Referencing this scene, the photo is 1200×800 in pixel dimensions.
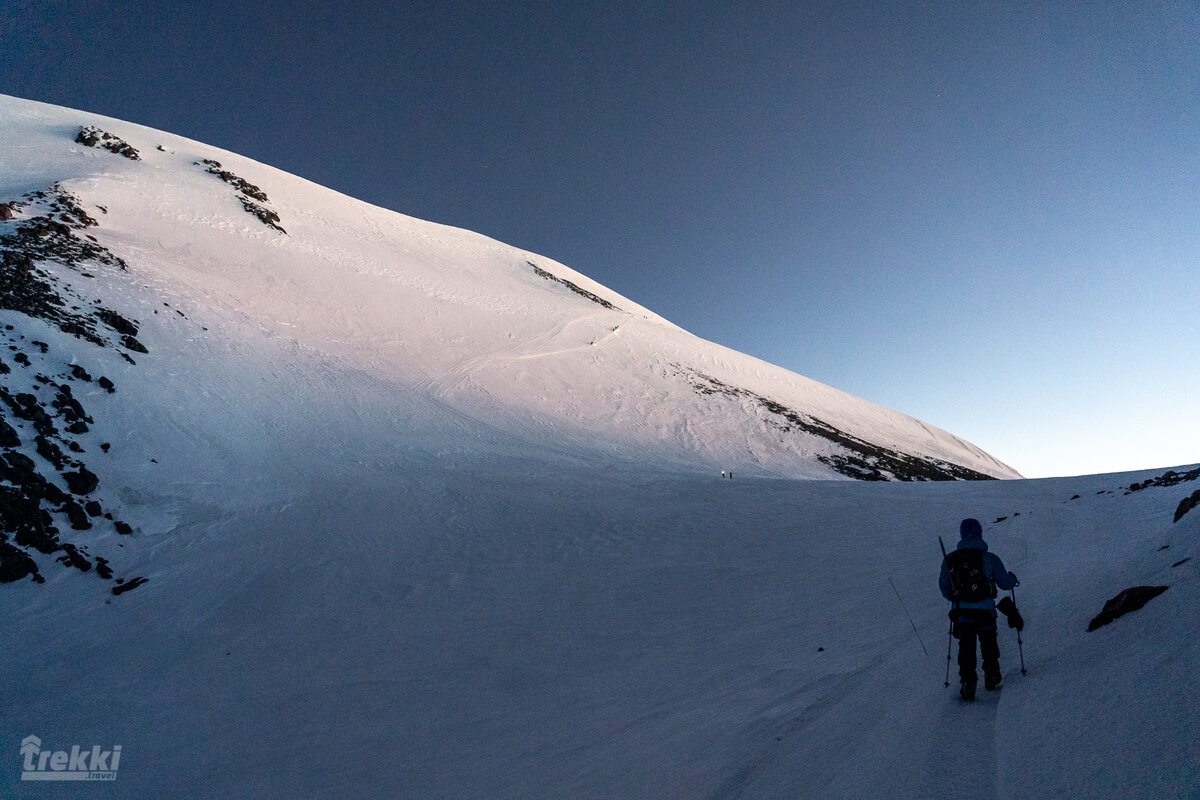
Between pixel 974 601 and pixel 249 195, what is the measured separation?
1886 inches

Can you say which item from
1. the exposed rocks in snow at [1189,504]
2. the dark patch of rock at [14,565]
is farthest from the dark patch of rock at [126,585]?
the exposed rocks in snow at [1189,504]

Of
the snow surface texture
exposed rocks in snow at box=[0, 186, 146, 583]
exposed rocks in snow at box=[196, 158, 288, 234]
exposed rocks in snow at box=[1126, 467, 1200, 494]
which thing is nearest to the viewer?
the snow surface texture

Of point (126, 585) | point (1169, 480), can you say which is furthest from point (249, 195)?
point (1169, 480)

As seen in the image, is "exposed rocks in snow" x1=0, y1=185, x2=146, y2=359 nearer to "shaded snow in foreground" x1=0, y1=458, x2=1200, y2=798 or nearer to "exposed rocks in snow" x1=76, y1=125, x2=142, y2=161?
"shaded snow in foreground" x1=0, y1=458, x2=1200, y2=798

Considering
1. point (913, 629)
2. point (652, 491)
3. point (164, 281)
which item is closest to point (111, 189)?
point (164, 281)

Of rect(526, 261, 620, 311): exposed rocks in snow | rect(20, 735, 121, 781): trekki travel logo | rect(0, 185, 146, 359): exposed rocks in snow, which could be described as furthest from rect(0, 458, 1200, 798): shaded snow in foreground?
rect(526, 261, 620, 311): exposed rocks in snow

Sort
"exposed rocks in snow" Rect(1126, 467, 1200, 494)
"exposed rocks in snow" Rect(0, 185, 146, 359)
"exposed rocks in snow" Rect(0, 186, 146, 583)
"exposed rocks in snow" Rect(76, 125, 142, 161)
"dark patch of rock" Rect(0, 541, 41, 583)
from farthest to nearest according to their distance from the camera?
1. "exposed rocks in snow" Rect(76, 125, 142, 161)
2. "exposed rocks in snow" Rect(0, 185, 146, 359)
3. "exposed rocks in snow" Rect(1126, 467, 1200, 494)
4. "exposed rocks in snow" Rect(0, 186, 146, 583)
5. "dark patch of rock" Rect(0, 541, 41, 583)

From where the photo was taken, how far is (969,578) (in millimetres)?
4418

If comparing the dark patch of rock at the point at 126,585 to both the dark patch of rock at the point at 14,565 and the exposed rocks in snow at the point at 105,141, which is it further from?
the exposed rocks in snow at the point at 105,141

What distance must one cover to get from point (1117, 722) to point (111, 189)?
1661 inches

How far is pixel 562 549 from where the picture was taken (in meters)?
11.3

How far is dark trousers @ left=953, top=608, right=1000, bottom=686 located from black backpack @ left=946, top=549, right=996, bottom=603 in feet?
0.40

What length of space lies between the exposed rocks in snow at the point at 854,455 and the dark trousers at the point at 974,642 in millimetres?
24097

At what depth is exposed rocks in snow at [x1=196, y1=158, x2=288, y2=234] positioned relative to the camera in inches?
1421
